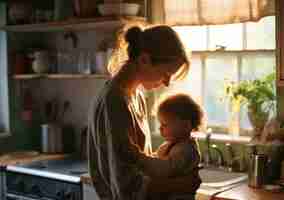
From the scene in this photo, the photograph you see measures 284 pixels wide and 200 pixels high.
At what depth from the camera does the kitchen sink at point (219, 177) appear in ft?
9.95

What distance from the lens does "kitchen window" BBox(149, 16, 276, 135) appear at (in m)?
3.32

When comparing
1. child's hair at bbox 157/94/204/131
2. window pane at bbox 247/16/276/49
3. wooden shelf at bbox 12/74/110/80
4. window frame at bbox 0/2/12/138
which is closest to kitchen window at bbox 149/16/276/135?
window pane at bbox 247/16/276/49

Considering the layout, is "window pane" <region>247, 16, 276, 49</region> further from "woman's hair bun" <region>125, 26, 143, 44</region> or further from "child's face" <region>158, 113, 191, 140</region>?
"woman's hair bun" <region>125, 26, 143, 44</region>

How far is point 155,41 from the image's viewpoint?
6.69 ft

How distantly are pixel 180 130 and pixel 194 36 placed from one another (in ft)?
4.66

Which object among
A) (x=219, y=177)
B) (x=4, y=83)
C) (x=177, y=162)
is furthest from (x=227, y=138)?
(x=4, y=83)

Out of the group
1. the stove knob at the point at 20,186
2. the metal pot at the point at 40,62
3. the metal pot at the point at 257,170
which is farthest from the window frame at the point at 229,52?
the stove knob at the point at 20,186

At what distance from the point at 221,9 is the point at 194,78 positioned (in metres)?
0.54

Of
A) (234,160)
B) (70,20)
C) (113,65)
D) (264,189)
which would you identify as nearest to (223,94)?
(234,160)

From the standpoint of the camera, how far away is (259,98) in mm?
3182

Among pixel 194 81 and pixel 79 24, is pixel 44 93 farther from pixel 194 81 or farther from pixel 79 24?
pixel 194 81

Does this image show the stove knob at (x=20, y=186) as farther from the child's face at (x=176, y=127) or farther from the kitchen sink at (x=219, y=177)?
the child's face at (x=176, y=127)

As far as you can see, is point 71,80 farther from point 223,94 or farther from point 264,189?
point 264,189

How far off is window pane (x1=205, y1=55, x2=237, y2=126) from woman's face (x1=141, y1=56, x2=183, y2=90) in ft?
4.79
